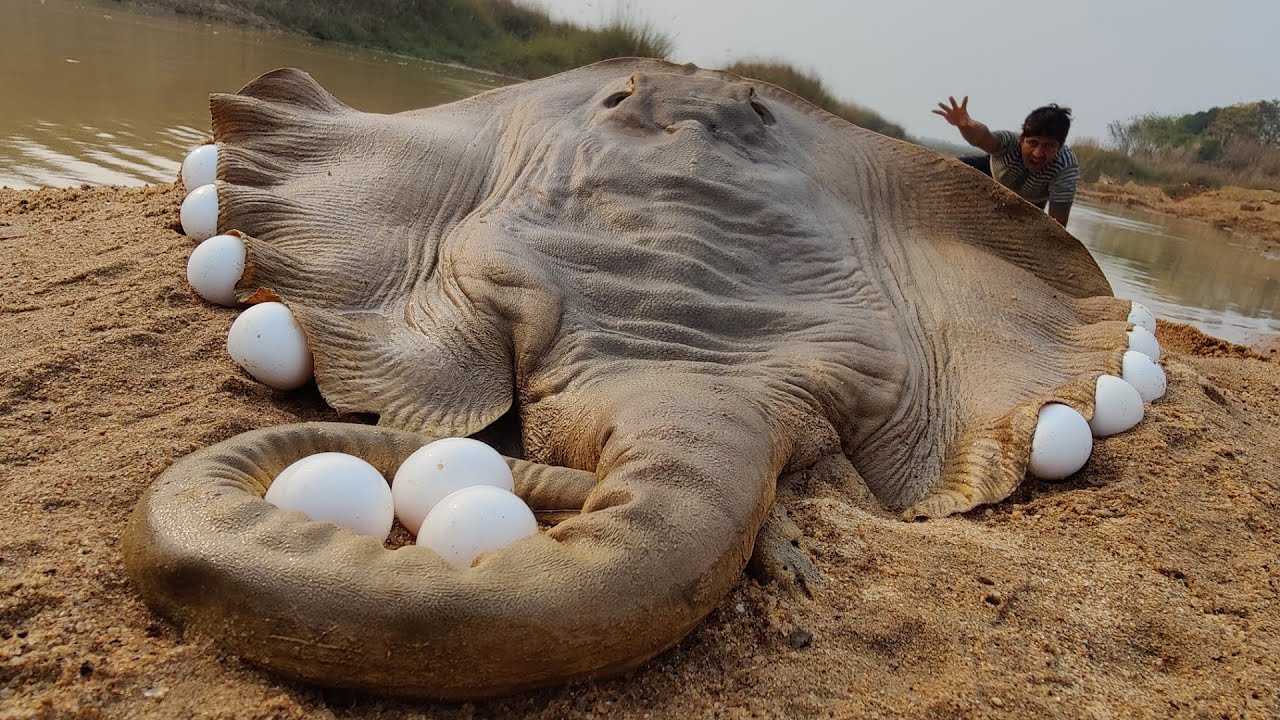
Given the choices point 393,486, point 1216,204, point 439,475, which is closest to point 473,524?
point 439,475

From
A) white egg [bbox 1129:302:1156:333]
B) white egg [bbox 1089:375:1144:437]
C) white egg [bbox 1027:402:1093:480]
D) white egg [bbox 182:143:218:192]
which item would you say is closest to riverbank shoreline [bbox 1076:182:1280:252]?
white egg [bbox 1129:302:1156:333]

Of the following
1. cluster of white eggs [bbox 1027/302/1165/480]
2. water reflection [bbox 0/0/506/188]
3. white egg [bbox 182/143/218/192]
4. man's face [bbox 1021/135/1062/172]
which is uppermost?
man's face [bbox 1021/135/1062/172]

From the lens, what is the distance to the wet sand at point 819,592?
173 cm

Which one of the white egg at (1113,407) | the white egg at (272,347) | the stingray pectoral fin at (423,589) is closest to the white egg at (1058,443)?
the white egg at (1113,407)

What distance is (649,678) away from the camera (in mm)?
1902

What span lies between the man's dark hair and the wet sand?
9.19ft

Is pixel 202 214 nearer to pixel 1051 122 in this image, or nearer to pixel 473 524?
pixel 473 524

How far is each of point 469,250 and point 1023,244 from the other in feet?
8.21

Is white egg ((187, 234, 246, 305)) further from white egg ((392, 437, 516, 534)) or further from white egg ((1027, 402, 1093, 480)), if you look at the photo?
white egg ((1027, 402, 1093, 480))

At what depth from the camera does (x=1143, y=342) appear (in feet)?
13.0

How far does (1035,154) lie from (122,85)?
10465mm

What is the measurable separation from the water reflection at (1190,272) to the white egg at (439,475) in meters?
Answer: 8.06

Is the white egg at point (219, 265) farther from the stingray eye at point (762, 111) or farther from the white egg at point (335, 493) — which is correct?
the stingray eye at point (762, 111)

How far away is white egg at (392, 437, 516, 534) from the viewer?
2303mm
